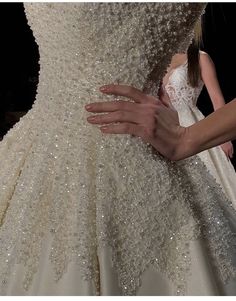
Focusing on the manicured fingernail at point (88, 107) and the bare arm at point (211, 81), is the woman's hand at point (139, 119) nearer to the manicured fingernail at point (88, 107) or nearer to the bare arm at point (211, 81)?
the manicured fingernail at point (88, 107)

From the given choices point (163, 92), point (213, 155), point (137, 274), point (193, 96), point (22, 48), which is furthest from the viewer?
point (22, 48)

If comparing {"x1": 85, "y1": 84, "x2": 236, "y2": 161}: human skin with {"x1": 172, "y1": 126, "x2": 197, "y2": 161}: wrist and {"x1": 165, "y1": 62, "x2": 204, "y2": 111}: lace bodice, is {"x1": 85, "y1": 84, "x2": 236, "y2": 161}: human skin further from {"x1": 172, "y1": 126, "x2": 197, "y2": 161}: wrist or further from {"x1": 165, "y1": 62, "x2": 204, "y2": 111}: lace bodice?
{"x1": 165, "y1": 62, "x2": 204, "y2": 111}: lace bodice

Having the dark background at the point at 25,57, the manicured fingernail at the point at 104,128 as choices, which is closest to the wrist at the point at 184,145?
the manicured fingernail at the point at 104,128

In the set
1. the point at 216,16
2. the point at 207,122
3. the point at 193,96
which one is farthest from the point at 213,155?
the point at 207,122

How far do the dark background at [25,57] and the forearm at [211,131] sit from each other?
2.90 m

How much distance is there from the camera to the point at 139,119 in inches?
32.0

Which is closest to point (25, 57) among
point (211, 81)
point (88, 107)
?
point (211, 81)

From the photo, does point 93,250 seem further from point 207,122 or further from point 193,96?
point 193,96

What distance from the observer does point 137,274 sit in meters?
0.76

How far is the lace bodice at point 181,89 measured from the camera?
306 cm

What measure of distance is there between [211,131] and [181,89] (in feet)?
7.41

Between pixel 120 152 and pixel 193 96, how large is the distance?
2355mm

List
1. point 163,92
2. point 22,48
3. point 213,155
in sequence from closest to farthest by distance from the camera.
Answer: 1. point 163,92
2. point 213,155
3. point 22,48

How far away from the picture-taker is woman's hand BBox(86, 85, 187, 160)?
2.64ft
